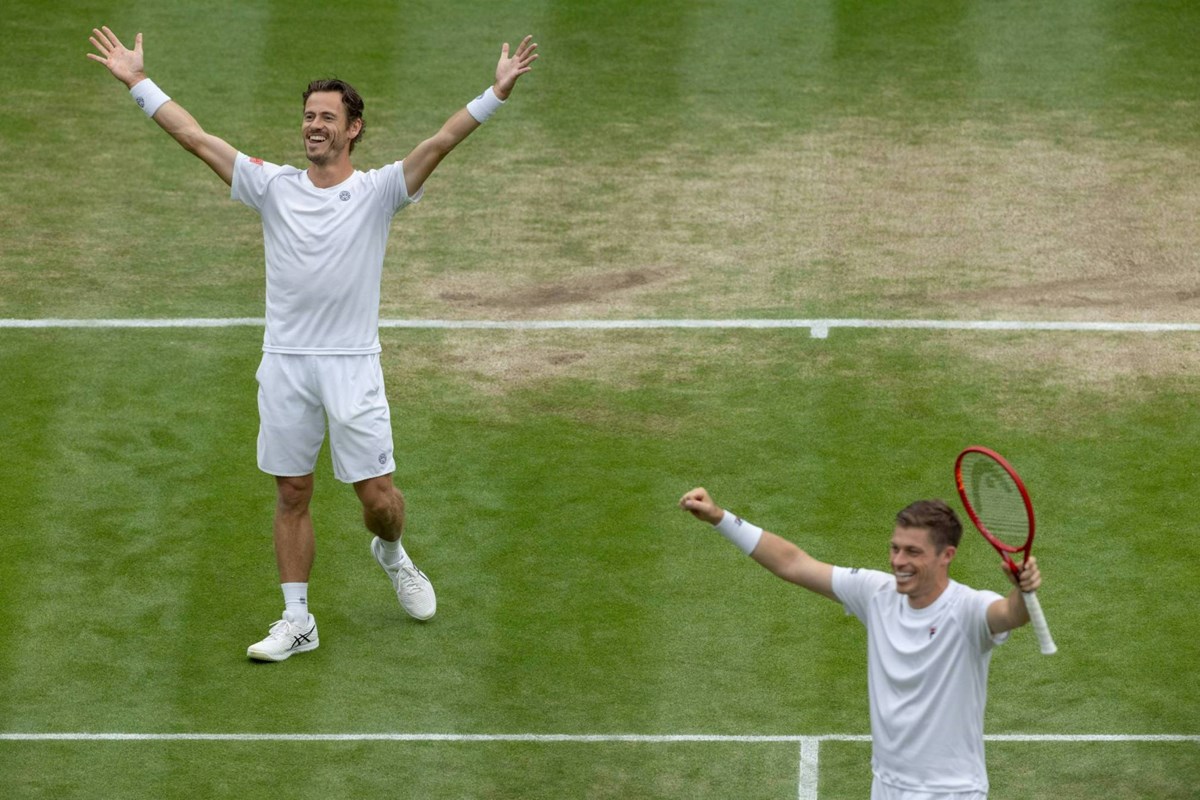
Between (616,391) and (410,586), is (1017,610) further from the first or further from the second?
(616,391)

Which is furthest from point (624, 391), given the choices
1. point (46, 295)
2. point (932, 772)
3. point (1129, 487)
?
point (932, 772)

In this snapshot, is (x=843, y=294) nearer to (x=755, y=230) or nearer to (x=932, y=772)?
(x=755, y=230)

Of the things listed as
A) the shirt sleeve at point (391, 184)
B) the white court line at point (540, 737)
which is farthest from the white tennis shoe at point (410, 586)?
the shirt sleeve at point (391, 184)

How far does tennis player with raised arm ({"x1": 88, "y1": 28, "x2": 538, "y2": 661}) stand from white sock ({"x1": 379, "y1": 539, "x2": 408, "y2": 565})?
27 cm

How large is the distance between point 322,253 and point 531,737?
250 centimetres

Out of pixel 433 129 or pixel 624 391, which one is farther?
pixel 433 129

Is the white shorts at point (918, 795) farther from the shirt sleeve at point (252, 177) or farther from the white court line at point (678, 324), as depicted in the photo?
the white court line at point (678, 324)

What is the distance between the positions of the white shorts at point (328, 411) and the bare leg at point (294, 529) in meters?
0.15

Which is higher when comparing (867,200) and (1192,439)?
(867,200)

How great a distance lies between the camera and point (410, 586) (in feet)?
34.3

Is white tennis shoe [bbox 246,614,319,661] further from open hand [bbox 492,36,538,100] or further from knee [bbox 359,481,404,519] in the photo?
open hand [bbox 492,36,538,100]

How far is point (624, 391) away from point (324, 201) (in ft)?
11.7

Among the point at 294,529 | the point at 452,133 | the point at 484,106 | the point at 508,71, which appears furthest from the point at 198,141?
the point at 294,529

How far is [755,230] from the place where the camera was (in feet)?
48.5
